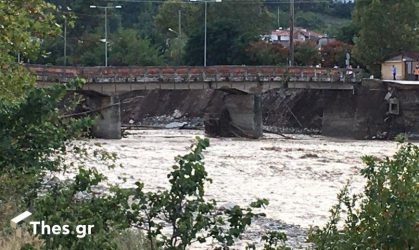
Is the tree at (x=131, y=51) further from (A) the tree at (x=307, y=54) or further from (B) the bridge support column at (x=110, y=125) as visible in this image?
(B) the bridge support column at (x=110, y=125)

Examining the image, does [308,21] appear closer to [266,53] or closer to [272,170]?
[266,53]

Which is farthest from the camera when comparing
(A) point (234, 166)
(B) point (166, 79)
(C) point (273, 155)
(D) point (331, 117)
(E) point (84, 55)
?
(E) point (84, 55)

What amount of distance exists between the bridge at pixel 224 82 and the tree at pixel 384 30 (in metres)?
5.84

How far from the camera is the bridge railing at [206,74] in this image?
175ft

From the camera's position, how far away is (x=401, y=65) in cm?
6175

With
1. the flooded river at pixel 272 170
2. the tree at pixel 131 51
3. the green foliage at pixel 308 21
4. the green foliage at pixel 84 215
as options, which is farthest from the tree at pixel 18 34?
the green foliage at pixel 308 21

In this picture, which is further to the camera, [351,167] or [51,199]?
[351,167]

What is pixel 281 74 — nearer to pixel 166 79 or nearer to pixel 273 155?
pixel 166 79

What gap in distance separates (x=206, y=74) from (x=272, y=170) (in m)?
22.4

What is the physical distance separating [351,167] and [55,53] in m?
57.9

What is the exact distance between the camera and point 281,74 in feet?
187

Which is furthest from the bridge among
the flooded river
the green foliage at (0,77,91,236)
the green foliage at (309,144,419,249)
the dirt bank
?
the green foliage at (309,144,419,249)

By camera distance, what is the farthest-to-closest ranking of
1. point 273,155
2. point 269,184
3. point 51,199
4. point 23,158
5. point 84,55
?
point 84,55, point 273,155, point 269,184, point 23,158, point 51,199

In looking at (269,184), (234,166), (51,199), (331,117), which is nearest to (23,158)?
(51,199)
